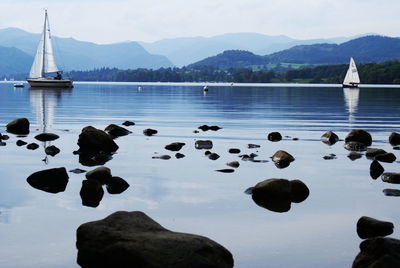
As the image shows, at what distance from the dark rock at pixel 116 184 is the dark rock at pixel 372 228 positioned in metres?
10.0

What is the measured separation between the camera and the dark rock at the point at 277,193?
1941 centimetres

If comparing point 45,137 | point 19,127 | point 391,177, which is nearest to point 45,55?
point 19,127

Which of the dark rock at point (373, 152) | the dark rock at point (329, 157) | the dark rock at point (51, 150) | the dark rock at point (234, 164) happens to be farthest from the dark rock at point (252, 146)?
the dark rock at point (51, 150)

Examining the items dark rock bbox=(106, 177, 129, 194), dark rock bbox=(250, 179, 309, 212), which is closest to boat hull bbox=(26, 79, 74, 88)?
dark rock bbox=(106, 177, 129, 194)

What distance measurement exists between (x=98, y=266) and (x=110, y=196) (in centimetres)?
761

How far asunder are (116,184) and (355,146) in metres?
18.6

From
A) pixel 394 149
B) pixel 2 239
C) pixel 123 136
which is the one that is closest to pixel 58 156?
pixel 123 136

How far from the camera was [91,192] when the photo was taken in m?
20.3

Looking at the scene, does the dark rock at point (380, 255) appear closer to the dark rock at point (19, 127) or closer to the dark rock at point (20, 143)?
the dark rock at point (20, 143)

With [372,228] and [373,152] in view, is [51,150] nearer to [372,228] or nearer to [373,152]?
[373,152]

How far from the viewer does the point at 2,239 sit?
47.7 feet

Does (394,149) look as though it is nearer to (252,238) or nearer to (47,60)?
(252,238)

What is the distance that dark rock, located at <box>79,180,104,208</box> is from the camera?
19375mm

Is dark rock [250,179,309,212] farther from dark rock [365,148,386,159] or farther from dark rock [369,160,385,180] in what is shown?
dark rock [365,148,386,159]
